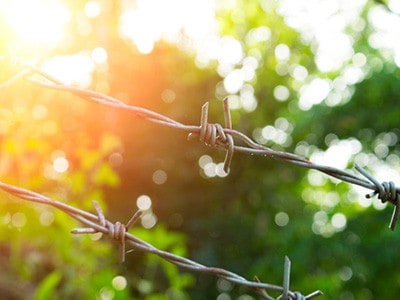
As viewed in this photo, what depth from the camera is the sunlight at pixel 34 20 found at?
88.6 inches

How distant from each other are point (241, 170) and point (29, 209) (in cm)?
369

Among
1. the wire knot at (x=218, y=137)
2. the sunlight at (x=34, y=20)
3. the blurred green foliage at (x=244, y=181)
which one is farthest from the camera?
the blurred green foliage at (x=244, y=181)

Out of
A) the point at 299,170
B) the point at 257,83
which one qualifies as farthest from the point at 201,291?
the point at 257,83

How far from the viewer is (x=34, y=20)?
2521 mm

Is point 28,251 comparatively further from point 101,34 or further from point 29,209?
point 101,34

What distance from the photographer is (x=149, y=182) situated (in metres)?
5.48

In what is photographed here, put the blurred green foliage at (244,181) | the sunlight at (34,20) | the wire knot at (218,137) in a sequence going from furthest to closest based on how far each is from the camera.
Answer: the blurred green foliage at (244,181)
the sunlight at (34,20)
the wire knot at (218,137)

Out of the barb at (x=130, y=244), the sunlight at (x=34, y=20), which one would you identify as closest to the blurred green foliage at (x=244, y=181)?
the sunlight at (x=34, y=20)

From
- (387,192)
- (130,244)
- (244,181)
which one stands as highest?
(387,192)

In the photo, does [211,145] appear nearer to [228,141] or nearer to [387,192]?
[228,141]

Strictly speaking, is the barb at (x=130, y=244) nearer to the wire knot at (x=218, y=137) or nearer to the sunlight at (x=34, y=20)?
the wire knot at (x=218, y=137)

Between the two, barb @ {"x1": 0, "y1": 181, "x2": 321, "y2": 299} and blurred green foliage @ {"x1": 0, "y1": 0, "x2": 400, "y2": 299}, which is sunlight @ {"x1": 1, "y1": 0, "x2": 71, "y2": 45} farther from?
barb @ {"x1": 0, "y1": 181, "x2": 321, "y2": 299}

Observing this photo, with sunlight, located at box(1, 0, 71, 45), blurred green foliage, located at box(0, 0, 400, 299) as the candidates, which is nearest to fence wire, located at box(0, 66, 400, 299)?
sunlight, located at box(1, 0, 71, 45)

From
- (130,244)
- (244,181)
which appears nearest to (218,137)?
(130,244)
